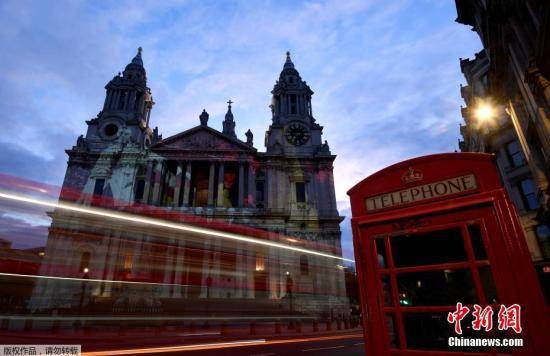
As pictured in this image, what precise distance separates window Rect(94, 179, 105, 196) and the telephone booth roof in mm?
35527

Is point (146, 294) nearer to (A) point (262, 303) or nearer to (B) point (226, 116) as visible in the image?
(A) point (262, 303)

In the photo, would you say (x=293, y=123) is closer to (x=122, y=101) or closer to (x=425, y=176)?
(x=122, y=101)

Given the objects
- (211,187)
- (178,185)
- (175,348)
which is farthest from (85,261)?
(175,348)

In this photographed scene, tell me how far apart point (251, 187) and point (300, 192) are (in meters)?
5.84

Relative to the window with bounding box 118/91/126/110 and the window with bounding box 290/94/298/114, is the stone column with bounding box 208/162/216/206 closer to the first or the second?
the window with bounding box 290/94/298/114

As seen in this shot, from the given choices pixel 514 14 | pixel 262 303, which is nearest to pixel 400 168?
pixel 514 14

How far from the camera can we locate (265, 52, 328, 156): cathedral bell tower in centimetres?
3612

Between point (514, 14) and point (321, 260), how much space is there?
25322mm

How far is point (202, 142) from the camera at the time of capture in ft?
113

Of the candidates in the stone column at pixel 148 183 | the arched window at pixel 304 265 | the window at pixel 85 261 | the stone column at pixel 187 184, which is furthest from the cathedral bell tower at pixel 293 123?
the window at pixel 85 261

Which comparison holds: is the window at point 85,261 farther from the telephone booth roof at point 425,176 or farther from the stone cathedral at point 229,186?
the telephone booth roof at point 425,176

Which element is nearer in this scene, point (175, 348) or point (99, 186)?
point (175, 348)

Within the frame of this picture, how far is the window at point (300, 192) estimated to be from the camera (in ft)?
110

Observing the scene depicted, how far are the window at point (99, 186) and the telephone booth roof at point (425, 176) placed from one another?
117 feet
